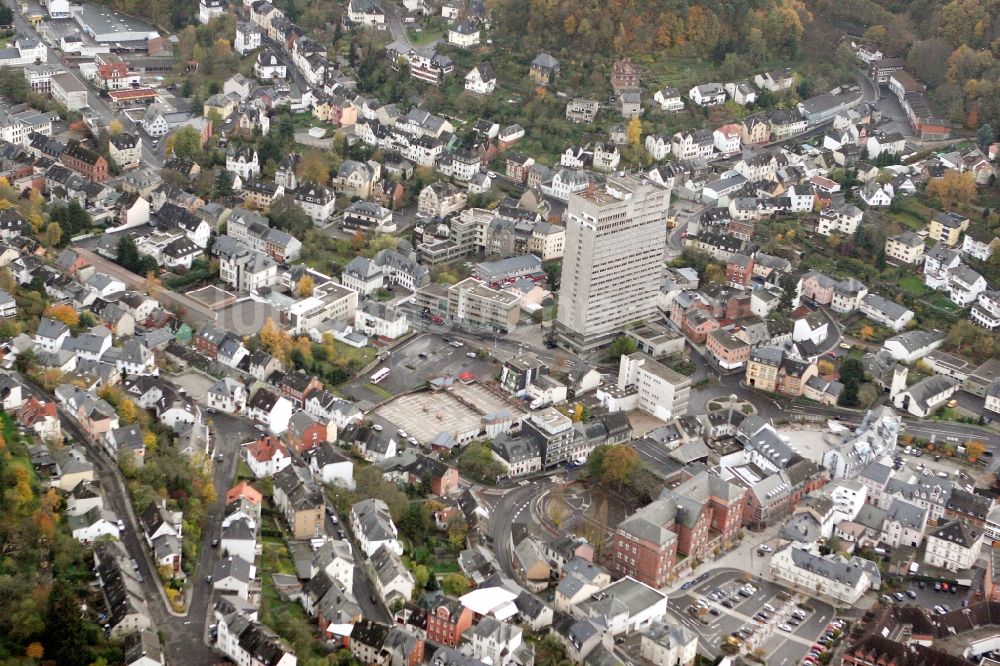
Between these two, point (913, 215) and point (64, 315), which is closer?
point (64, 315)

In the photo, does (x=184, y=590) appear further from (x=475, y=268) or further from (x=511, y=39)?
(x=511, y=39)

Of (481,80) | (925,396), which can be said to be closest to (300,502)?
(925,396)

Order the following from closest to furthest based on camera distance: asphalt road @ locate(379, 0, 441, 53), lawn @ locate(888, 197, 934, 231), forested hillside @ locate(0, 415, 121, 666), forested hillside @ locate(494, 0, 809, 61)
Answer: forested hillside @ locate(0, 415, 121, 666)
lawn @ locate(888, 197, 934, 231)
forested hillside @ locate(494, 0, 809, 61)
asphalt road @ locate(379, 0, 441, 53)

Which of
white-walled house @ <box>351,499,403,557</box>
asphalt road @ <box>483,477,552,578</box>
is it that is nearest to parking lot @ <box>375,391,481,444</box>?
asphalt road @ <box>483,477,552,578</box>

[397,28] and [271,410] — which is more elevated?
[397,28]

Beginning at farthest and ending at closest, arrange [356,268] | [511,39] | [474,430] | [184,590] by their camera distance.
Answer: [511,39] → [356,268] → [474,430] → [184,590]

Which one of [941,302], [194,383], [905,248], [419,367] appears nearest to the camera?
[194,383]

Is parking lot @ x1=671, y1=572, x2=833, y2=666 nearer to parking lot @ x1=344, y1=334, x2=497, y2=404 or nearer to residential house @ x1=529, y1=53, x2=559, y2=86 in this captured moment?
parking lot @ x1=344, y1=334, x2=497, y2=404

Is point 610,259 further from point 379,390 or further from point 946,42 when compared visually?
point 946,42

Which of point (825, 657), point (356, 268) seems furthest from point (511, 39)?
point (825, 657)
